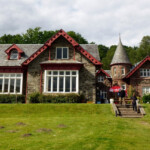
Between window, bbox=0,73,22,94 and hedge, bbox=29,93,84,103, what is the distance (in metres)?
2.72

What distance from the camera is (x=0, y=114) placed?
1541 centimetres

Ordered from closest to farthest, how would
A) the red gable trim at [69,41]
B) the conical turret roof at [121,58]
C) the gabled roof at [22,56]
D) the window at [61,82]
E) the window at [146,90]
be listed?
the window at [61,82]
the red gable trim at [69,41]
the gabled roof at [22,56]
the window at [146,90]
the conical turret roof at [121,58]

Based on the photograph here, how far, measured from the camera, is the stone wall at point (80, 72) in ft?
70.1

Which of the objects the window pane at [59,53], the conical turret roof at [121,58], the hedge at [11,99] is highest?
the conical turret roof at [121,58]

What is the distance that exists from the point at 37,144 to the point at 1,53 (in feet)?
70.5

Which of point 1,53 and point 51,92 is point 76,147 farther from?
point 1,53

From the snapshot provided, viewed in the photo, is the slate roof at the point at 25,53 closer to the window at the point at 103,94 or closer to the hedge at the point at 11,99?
the hedge at the point at 11,99

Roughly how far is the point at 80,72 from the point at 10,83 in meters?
8.80

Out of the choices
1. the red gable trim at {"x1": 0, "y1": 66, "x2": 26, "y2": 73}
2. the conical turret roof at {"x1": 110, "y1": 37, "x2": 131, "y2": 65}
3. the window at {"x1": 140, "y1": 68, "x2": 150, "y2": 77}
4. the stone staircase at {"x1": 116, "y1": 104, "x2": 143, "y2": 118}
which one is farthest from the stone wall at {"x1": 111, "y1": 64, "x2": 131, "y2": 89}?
the red gable trim at {"x1": 0, "y1": 66, "x2": 26, "y2": 73}

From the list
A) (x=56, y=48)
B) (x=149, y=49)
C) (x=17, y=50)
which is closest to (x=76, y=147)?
(x=56, y=48)

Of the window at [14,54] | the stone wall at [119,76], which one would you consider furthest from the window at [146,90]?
the window at [14,54]

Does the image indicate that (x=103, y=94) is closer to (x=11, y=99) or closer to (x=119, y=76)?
(x=119, y=76)

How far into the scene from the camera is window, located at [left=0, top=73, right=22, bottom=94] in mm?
22516

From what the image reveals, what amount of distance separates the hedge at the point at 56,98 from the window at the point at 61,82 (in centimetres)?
76
